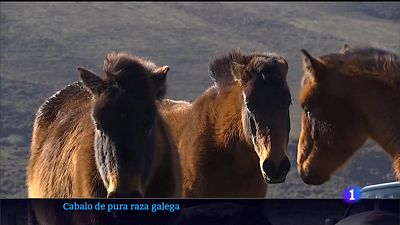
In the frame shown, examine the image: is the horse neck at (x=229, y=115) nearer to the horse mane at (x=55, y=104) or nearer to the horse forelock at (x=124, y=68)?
the horse forelock at (x=124, y=68)

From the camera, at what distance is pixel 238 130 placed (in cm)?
735

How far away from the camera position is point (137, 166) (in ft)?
19.1

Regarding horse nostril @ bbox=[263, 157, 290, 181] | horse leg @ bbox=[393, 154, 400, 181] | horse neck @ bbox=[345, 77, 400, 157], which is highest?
horse neck @ bbox=[345, 77, 400, 157]

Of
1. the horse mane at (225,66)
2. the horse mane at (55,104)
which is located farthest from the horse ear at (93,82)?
the horse mane at (55,104)

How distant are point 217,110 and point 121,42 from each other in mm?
38633

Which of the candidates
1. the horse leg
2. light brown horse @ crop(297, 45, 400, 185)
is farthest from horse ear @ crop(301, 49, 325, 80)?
the horse leg

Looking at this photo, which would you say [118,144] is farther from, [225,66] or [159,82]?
[225,66]

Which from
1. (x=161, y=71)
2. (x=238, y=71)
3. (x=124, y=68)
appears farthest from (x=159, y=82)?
(x=238, y=71)

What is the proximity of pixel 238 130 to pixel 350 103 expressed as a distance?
1236 mm

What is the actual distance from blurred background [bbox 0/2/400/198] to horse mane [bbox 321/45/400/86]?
5.77m

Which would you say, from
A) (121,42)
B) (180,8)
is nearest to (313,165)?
(121,42)

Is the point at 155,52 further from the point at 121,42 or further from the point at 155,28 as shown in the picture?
the point at 155,28

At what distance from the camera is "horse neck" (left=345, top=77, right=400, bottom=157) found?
6246mm

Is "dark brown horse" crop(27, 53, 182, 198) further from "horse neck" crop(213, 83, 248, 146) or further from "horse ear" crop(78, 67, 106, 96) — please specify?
"horse neck" crop(213, 83, 248, 146)
